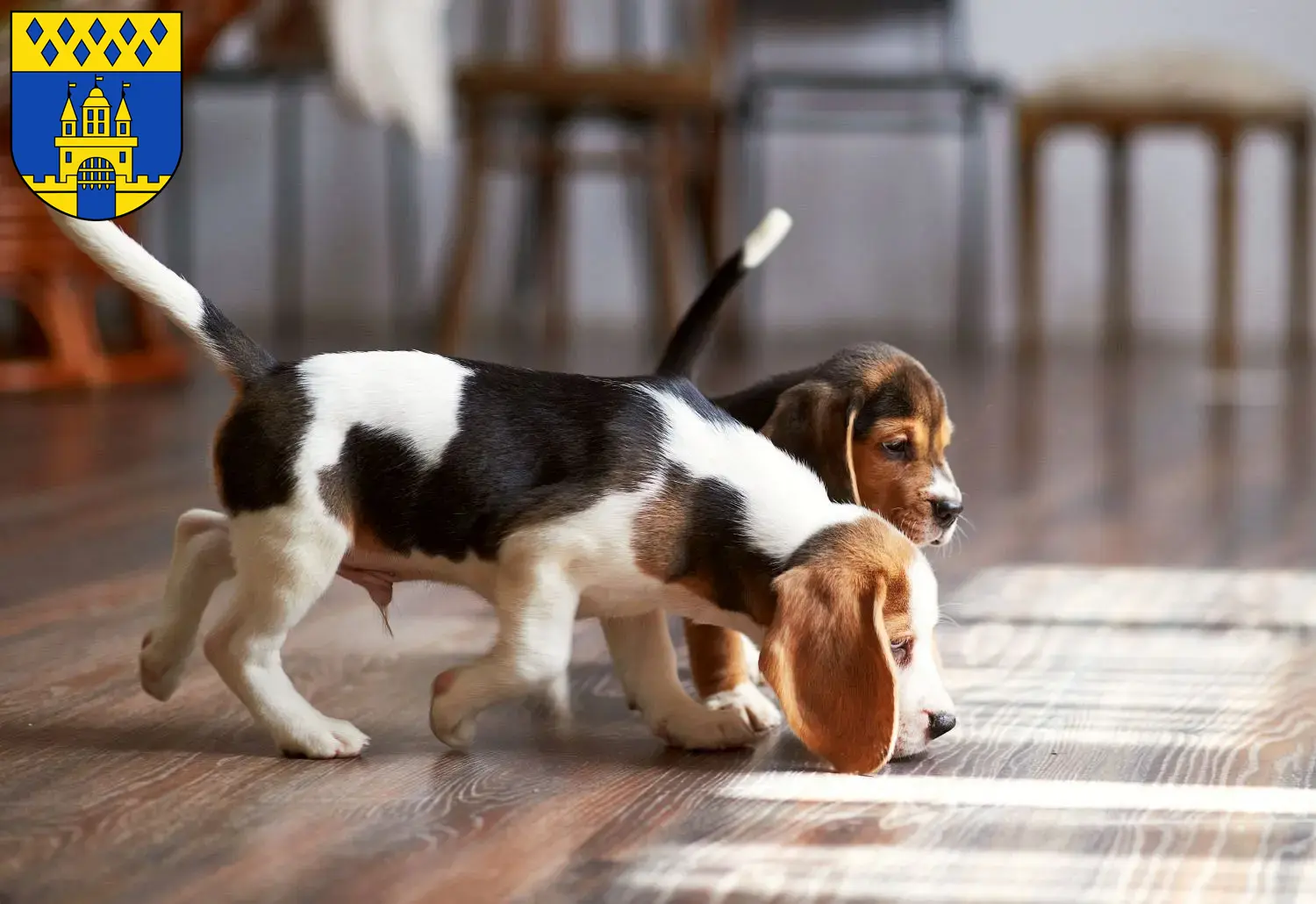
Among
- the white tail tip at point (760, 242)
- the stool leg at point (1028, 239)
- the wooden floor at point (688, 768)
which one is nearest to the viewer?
the wooden floor at point (688, 768)

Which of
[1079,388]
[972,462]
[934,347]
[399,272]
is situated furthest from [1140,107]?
[399,272]

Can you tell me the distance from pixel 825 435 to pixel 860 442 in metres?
0.03

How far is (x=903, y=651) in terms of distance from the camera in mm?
1259

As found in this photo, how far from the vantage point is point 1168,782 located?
1285 mm

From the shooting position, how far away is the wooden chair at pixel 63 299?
3432 millimetres

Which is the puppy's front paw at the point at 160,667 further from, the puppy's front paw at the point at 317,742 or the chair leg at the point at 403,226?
the chair leg at the point at 403,226

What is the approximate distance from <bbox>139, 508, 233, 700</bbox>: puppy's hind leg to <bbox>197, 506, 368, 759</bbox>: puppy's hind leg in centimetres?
9

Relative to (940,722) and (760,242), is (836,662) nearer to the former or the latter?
(940,722)

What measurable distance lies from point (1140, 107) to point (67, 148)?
285cm

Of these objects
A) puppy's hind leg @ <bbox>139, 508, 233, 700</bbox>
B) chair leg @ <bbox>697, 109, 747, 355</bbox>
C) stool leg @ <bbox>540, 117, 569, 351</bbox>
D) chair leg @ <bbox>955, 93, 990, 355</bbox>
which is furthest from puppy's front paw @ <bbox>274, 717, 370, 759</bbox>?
chair leg @ <bbox>955, 93, 990, 355</bbox>

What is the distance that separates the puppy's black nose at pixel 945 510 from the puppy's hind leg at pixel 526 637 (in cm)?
32

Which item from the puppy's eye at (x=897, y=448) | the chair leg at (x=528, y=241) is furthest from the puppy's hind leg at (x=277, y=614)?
the chair leg at (x=528, y=241)

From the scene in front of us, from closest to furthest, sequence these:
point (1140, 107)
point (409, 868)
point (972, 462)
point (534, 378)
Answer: point (409, 868), point (534, 378), point (972, 462), point (1140, 107)

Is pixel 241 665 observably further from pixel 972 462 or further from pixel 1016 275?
pixel 1016 275
